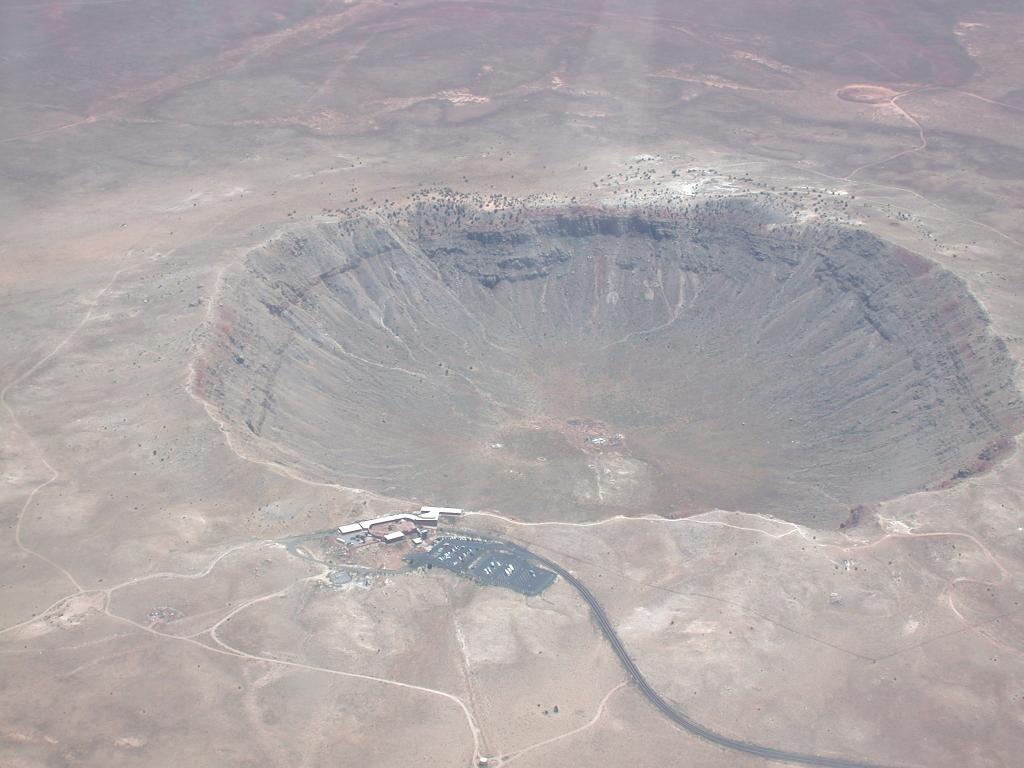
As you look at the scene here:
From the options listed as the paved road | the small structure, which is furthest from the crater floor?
the paved road

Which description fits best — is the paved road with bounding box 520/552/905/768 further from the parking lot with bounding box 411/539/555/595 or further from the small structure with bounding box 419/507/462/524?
the small structure with bounding box 419/507/462/524

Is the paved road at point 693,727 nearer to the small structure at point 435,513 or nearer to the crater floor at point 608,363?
the small structure at point 435,513

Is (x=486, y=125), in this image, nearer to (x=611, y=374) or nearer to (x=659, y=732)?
(x=611, y=374)

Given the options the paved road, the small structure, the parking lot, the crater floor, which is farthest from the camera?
the crater floor

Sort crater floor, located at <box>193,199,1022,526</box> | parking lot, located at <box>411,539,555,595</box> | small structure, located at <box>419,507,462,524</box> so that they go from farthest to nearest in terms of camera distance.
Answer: crater floor, located at <box>193,199,1022,526</box>
small structure, located at <box>419,507,462,524</box>
parking lot, located at <box>411,539,555,595</box>

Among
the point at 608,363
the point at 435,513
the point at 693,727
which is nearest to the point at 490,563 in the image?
the point at 435,513
